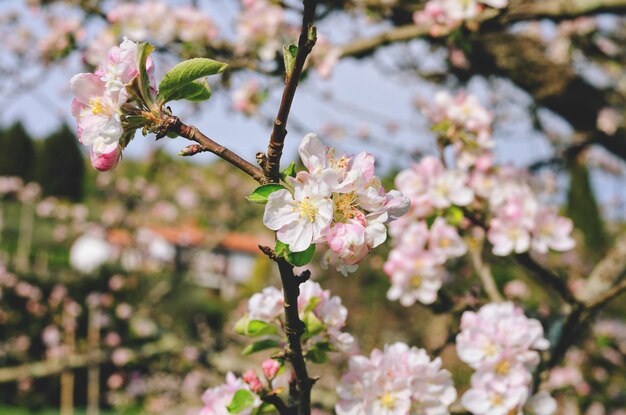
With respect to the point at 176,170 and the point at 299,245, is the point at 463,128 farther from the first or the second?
the point at 176,170

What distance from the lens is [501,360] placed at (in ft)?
4.57

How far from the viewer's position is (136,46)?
871 millimetres

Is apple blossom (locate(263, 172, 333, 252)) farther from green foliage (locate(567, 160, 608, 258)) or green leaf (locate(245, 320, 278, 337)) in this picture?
green foliage (locate(567, 160, 608, 258))

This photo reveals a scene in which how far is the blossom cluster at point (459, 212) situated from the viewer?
1.93m

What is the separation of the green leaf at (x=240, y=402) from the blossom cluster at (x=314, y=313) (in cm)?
13

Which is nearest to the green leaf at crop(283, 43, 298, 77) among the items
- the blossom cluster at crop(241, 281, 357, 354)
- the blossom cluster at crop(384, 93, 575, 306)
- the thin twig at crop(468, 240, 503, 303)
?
the blossom cluster at crop(241, 281, 357, 354)

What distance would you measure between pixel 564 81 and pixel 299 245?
323 cm

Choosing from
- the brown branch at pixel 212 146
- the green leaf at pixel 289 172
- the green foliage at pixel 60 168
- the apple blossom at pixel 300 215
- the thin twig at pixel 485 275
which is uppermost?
the brown branch at pixel 212 146

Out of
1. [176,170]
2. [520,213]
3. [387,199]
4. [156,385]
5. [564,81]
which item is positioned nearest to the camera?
[387,199]

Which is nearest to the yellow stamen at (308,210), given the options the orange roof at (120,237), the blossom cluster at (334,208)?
the blossom cluster at (334,208)

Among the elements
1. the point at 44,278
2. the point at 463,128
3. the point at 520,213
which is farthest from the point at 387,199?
the point at 44,278

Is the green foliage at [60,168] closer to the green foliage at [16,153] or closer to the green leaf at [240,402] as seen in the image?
the green foliage at [16,153]

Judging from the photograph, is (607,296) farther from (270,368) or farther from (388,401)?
(270,368)

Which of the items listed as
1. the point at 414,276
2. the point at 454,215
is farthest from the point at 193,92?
the point at 414,276
